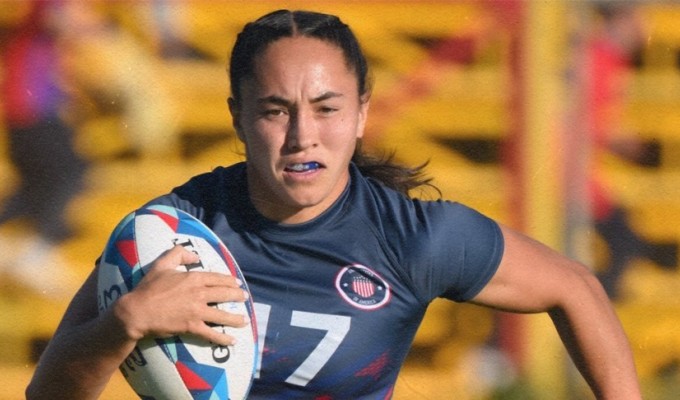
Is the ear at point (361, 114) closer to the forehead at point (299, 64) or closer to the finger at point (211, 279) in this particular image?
the forehead at point (299, 64)

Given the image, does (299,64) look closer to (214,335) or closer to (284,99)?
(284,99)

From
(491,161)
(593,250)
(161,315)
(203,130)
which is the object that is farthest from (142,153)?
(161,315)

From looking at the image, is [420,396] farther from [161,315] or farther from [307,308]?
[161,315]

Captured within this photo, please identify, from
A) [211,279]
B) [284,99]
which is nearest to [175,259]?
[211,279]

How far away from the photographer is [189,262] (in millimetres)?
2996

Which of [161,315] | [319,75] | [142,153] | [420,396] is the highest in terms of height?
[319,75]

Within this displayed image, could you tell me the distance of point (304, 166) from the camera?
3125 millimetres

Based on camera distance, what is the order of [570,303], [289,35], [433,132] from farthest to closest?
[433,132]
[570,303]
[289,35]

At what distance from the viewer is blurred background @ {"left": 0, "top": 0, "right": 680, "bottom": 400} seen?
6.31 m

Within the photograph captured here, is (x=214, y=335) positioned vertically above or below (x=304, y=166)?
below

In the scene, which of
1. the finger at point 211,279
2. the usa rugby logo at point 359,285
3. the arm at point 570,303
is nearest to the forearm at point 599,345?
the arm at point 570,303

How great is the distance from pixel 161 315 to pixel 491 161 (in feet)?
12.9

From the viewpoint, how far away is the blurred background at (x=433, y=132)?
631 cm

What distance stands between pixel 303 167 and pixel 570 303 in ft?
2.52
